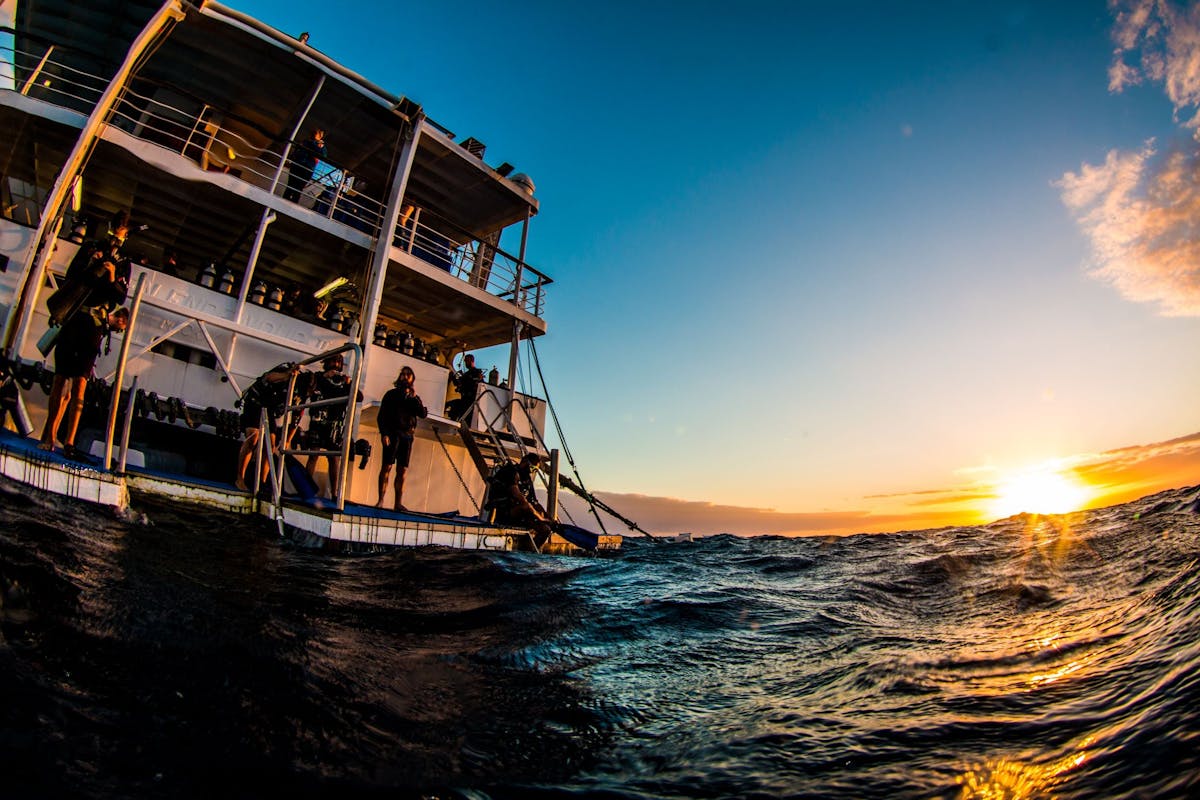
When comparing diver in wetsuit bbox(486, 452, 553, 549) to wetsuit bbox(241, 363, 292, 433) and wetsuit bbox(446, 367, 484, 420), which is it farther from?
wetsuit bbox(241, 363, 292, 433)

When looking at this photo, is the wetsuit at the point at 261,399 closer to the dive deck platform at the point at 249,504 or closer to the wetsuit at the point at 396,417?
the dive deck platform at the point at 249,504

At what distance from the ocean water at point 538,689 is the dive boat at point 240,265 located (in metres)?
2.47

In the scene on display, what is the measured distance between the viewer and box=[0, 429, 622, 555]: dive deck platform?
3.96 meters

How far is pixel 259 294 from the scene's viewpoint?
8734 mm

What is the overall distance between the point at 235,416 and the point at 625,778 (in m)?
7.69

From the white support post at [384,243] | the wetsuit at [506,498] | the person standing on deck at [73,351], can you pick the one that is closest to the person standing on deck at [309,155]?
the white support post at [384,243]

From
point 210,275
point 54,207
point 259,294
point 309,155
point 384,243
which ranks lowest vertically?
point 259,294

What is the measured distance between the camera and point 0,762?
104 centimetres

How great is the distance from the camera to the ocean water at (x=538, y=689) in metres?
1.26

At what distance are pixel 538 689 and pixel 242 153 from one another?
13.1 metres

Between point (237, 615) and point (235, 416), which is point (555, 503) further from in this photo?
point (237, 615)

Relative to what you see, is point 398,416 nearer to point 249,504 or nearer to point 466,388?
point 249,504

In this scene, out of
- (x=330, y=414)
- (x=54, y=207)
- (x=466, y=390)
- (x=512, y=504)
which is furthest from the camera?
(x=466, y=390)

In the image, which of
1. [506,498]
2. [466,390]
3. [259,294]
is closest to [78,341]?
[259,294]
